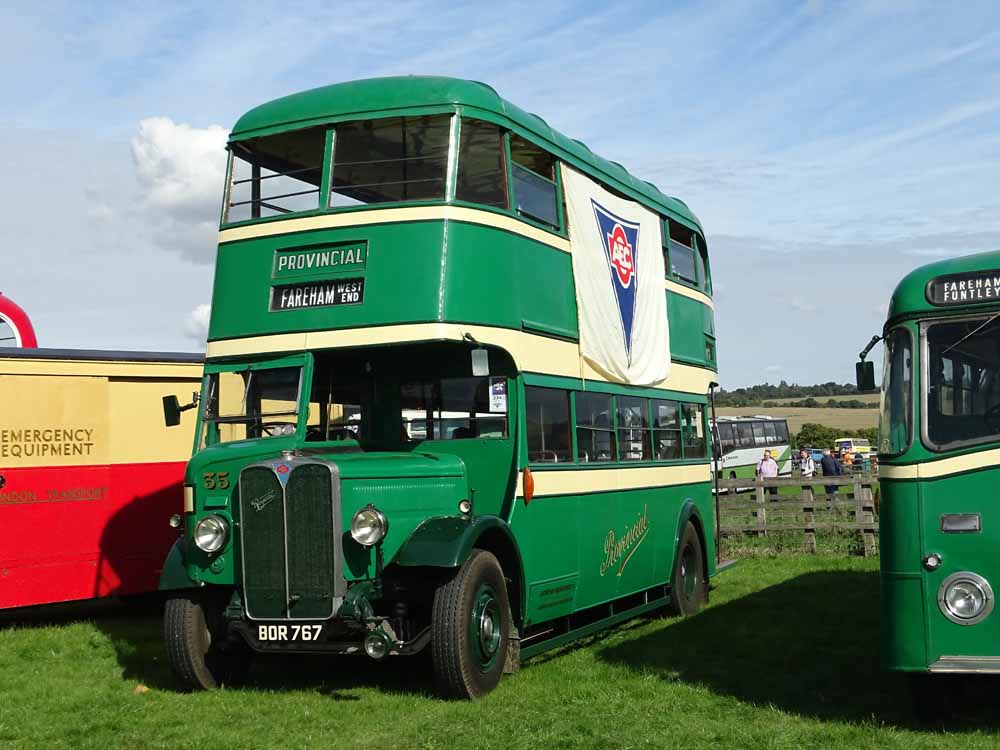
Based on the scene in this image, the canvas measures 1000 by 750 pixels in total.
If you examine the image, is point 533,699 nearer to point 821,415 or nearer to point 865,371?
point 865,371

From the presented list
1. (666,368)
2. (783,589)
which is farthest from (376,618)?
(783,589)

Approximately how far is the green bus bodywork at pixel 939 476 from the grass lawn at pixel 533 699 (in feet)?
1.97

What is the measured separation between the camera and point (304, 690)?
10023mm

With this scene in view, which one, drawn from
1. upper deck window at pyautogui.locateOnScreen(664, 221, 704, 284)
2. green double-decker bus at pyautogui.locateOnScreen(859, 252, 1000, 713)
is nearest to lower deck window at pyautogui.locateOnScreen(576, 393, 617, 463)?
upper deck window at pyautogui.locateOnScreen(664, 221, 704, 284)

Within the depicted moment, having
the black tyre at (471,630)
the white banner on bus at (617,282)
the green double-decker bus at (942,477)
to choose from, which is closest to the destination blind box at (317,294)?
the black tyre at (471,630)

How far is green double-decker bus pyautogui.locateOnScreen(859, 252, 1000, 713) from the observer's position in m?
7.93

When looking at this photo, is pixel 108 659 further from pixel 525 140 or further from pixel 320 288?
pixel 525 140

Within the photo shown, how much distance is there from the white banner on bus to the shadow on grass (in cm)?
265

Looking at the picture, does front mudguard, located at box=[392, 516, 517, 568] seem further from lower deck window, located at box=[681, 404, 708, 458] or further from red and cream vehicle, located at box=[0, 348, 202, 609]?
lower deck window, located at box=[681, 404, 708, 458]

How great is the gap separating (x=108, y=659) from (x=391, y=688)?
317 cm

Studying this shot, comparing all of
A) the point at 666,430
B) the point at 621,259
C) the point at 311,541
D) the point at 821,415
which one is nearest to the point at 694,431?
the point at 666,430

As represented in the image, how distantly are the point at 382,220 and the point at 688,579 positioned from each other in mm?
6801

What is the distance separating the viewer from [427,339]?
1004cm

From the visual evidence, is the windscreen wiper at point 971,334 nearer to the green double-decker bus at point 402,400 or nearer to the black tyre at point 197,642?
the green double-decker bus at point 402,400
